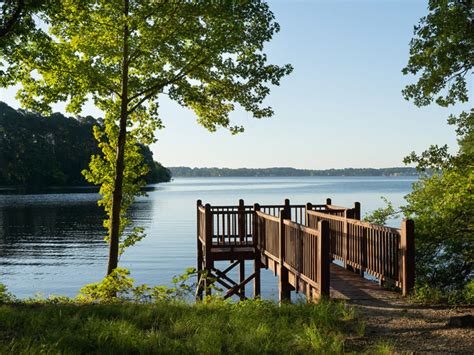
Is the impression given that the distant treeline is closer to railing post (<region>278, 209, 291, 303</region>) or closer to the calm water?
the calm water

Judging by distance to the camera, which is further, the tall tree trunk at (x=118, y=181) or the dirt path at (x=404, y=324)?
the tall tree trunk at (x=118, y=181)

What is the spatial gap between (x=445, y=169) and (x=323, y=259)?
5.62 metres

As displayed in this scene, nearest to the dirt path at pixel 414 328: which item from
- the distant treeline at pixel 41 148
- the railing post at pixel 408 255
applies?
the railing post at pixel 408 255

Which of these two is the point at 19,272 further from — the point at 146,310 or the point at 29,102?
the point at 146,310

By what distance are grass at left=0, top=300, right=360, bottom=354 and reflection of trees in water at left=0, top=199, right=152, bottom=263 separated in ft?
105

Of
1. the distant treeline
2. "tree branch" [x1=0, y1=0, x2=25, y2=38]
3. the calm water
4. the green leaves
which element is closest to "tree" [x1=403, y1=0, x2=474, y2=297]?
the green leaves

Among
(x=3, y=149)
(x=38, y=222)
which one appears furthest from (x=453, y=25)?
(x=3, y=149)

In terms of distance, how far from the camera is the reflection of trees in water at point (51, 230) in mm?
40019

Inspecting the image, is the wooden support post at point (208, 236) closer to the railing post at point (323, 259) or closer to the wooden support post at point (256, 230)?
the wooden support post at point (256, 230)

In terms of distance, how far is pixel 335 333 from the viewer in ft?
21.9

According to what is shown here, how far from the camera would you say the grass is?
5953 mm

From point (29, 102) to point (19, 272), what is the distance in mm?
21951

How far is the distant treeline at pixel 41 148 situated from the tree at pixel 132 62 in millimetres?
97410

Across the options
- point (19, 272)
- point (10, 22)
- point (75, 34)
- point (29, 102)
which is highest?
point (75, 34)
